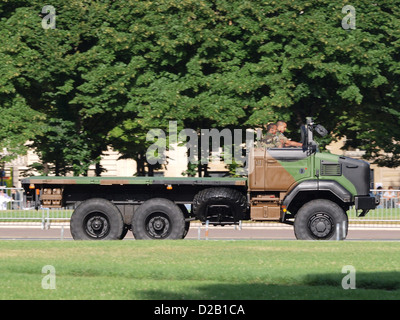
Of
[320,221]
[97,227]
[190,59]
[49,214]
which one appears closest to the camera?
[320,221]

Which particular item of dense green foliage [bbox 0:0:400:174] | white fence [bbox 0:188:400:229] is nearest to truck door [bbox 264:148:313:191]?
white fence [bbox 0:188:400:229]

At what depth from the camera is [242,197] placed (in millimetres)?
20234

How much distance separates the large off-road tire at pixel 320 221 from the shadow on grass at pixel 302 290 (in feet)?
20.2

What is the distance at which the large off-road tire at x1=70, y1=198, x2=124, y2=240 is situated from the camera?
20.3 m

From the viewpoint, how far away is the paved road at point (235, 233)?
2531 cm

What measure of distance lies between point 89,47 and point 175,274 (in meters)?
19.1

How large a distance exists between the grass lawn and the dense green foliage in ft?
37.1

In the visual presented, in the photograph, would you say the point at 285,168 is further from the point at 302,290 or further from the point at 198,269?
the point at 302,290

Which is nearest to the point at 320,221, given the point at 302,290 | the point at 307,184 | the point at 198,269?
the point at 307,184

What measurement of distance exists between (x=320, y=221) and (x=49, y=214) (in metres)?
11.2

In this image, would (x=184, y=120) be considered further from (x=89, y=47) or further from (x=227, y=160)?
(x=89, y=47)

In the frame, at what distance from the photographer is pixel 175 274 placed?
13.9 metres

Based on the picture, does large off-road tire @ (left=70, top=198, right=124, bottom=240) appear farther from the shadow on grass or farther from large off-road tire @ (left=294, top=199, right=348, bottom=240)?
the shadow on grass
